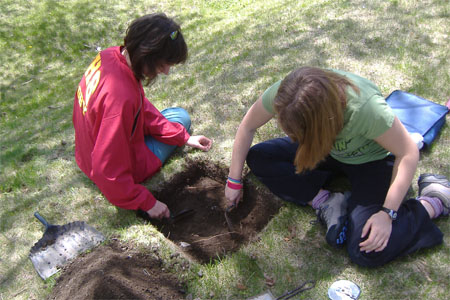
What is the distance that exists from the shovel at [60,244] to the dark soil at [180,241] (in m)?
0.11

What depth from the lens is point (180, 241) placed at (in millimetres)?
2922

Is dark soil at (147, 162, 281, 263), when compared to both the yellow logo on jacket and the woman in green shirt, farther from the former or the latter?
the yellow logo on jacket

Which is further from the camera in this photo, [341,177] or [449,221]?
[341,177]

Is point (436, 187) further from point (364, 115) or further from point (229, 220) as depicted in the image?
point (229, 220)

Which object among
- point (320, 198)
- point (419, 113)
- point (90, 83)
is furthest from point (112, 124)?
point (419, 113)

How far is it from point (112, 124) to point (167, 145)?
3.09 feet

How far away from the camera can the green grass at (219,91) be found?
8.00 ft

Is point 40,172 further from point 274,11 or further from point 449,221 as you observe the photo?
point 274,11

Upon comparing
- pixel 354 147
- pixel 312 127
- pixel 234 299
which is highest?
pixel 312 127

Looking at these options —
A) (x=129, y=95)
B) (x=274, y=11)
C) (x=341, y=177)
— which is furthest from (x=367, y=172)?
(x=274, y=11)

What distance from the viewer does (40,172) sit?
3775 mm

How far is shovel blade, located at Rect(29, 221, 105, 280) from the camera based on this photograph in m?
2.69

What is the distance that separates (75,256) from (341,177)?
7.29 feet

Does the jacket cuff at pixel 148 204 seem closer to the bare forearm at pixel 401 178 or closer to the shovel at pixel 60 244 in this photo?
the shovel at pixel 60 244
